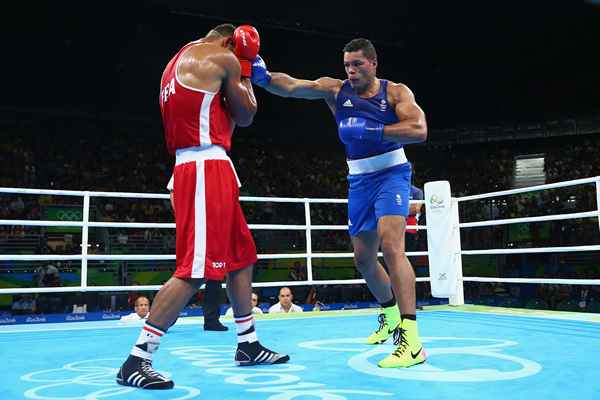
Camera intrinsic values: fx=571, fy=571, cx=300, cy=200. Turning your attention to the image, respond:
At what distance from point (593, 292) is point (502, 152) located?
887cm

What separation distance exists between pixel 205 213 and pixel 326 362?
2.52 feet

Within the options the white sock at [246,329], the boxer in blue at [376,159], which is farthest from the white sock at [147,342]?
the boxer in blue at [376,159]

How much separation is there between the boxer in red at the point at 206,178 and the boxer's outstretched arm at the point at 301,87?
522 mm

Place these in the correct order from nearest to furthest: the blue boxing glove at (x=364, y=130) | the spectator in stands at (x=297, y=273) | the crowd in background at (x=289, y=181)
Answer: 1. the blue boxing glove at (x=364, y=130)
2. the spectator in stands at (x=297, y=273)
3. the crowd in background at (x=289, y=181)

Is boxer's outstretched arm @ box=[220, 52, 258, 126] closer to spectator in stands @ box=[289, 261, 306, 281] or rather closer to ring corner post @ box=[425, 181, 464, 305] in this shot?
ring corner post @ box=[425, 181, 464, 305]

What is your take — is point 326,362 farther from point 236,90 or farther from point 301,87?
point 301,87

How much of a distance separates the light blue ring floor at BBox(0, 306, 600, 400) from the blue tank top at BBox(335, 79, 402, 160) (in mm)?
934

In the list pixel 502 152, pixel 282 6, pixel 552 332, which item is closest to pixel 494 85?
pixel 502 152

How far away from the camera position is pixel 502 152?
1773 cm

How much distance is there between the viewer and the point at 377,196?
2678 millimetres

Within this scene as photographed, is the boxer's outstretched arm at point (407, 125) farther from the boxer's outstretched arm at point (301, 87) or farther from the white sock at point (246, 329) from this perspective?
the white sock at point (246, 329)

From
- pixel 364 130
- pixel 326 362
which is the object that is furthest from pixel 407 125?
pixel 326 362

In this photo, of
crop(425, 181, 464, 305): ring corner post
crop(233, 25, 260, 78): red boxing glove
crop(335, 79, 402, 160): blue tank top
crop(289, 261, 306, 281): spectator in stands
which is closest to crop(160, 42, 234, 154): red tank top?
crop(233, 25, 260, 78): red boxing glove

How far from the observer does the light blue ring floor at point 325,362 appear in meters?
1.75
